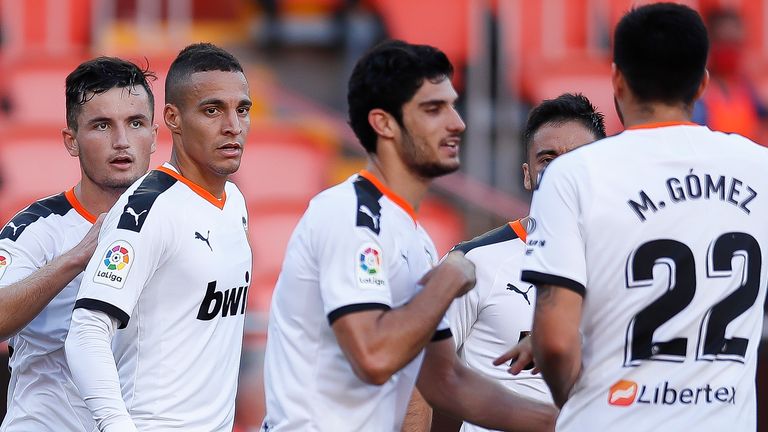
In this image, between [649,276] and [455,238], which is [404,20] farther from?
[649,276]

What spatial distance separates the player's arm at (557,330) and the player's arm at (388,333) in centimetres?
28

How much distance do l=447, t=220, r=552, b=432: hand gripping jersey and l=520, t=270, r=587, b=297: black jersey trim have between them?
1.34 metres

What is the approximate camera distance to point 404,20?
37.7ft

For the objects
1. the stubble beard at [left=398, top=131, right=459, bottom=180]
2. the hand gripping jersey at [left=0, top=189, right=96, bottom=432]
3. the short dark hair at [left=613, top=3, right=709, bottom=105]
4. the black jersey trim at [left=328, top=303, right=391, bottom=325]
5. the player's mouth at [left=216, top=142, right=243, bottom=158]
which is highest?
the short dark hair at [left=613, top=3, right=709, bottom=105]

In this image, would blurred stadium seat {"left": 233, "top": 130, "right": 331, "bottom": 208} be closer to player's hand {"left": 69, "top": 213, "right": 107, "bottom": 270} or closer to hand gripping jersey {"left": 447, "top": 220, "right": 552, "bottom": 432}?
hand gripping jersey {"left": 447, "top": 220, "right": 552, "bottom": 432}

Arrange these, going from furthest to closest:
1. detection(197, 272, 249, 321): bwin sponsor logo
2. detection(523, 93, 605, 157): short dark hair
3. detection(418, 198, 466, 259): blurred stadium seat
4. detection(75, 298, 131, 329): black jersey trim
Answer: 1. detection(418, 198, 466, 259): blurred stadium seat
2. detection(523, 93, 605, 157): short dark hair
3. detection(197, 272, 249, 321): bwin sponsor logo
4. detection(75, 298, 131, 329): black jersey trim

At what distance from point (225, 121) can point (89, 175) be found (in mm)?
737

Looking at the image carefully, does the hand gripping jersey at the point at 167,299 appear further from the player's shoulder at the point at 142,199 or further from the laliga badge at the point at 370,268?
the laliga badge at the point at 370,268

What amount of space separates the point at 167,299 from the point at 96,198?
885mm

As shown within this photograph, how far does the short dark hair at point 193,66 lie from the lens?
449 cm

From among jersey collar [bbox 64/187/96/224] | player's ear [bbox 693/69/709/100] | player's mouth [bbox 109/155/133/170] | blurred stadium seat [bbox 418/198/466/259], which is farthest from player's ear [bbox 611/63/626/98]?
blurred stadium seat [bbox 418/198/466/259]

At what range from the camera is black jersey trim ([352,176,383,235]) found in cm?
346

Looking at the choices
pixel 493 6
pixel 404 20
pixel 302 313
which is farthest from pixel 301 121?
pixel 302 313

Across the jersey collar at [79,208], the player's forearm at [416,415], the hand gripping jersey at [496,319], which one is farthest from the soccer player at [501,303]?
the jersey collar at [79,208]
